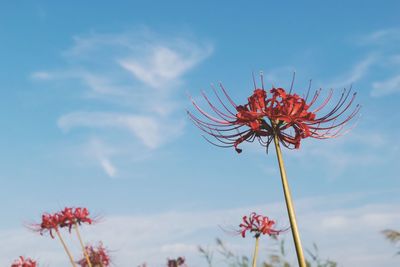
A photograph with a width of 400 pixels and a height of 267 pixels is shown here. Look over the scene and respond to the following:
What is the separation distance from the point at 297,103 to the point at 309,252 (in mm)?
2243

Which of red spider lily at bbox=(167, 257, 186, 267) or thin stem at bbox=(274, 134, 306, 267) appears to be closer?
thin stem at bbox=(274, 134, 306, 267)

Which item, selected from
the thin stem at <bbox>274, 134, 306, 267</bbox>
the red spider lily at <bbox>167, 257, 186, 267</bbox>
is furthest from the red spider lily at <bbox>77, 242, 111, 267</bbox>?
the thin stem at <bbox>274, 134, 306, 267</bbox>

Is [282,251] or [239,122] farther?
[282,251]

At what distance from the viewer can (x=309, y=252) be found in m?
7.15

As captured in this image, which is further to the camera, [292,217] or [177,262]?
[177,262]

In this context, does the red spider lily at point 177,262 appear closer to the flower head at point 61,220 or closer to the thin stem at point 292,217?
the flower head at point 61,220

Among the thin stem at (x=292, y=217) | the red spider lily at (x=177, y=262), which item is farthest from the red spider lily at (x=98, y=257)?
the thin stem at (x=292, y=217)

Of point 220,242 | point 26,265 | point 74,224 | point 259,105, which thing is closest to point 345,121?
point 259,105

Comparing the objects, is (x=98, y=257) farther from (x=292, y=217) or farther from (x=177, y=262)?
(x=292, y=217)

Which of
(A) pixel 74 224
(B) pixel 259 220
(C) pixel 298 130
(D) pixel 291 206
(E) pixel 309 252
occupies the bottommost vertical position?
(D) pixel 291 206

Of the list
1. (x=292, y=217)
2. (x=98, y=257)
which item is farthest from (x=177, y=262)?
(x=292, y=217)

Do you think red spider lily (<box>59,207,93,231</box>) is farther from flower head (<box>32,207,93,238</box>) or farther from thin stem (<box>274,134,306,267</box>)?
thin stem (<box>274,134,306,267</box>)

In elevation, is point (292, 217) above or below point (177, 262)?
below

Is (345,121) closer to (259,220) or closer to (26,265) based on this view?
(259,220)
